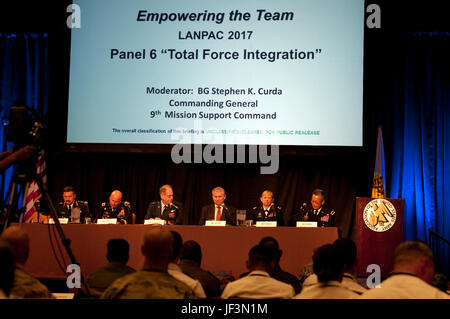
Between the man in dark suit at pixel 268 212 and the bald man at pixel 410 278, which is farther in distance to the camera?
the man in dark suit at pixel 268 212

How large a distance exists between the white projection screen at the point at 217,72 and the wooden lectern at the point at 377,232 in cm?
87

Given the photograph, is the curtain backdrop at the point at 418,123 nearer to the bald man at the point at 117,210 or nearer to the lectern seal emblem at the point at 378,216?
the lectern seal emblem at the point at 378,216

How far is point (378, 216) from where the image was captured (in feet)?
19.4

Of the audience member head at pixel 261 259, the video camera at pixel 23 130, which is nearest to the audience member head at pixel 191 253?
the audience member head at pixel 261 259

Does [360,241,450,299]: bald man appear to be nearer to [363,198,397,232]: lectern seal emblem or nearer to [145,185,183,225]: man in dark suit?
[363,198,397,232]: lectern seal emblem

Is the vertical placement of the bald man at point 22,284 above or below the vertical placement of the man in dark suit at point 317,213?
below

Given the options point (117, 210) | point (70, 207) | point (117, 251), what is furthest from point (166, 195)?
point (117, 251)

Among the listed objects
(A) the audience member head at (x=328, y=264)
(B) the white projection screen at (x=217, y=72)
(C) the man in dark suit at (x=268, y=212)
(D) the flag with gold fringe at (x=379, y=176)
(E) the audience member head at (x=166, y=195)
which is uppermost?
(B) the white projection screen at (x=217, y=72)

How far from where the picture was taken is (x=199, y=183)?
7.75m

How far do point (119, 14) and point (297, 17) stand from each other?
7.31 ft

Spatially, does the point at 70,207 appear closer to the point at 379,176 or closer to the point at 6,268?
the point at 379,176

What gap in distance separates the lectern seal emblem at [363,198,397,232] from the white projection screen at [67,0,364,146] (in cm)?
87

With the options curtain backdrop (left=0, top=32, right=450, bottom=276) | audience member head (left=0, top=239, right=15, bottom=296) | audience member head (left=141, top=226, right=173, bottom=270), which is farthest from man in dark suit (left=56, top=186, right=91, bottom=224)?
audience member head (left=0, top=239, right=15, bottom=296)

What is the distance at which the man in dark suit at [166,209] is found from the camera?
618 centimetres
